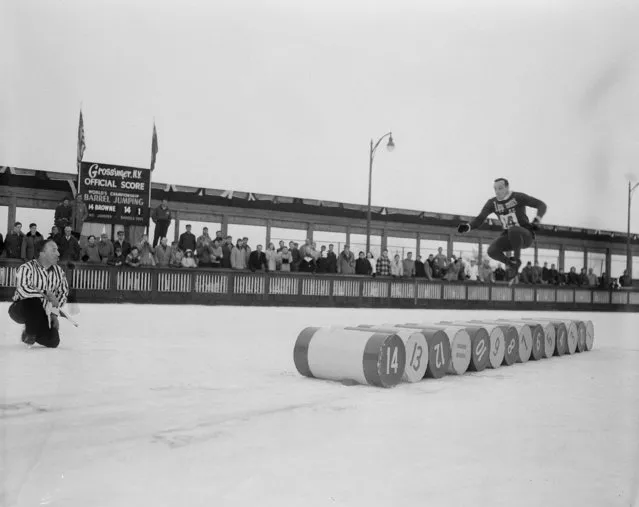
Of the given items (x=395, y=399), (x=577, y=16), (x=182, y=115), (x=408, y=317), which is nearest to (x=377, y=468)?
(x=395, y=399)

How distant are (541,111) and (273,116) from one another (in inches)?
58.8

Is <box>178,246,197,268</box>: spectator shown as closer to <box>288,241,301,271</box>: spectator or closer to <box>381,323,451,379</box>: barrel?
<box>288,241,301,271</box>: spectator

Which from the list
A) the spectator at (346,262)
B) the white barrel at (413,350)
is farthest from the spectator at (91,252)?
the white barrel at (413,350)

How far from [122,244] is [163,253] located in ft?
5.39

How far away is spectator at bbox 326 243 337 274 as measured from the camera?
13.4 metres

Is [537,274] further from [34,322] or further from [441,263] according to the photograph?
[441,263]

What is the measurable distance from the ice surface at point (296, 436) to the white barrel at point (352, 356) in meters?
0.11

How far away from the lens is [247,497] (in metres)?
2.51

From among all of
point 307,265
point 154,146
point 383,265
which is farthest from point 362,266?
point 154,146

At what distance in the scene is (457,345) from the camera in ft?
19.7

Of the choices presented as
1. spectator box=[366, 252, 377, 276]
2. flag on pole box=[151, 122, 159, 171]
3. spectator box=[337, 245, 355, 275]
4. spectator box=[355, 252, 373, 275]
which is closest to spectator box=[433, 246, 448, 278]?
spectator box=[366, 252, 377, 276]

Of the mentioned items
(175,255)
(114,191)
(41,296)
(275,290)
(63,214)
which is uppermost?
(114,191)

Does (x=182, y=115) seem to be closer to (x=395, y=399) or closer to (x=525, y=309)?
(x=395, y=399)

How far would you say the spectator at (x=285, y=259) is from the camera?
40.0 ft
